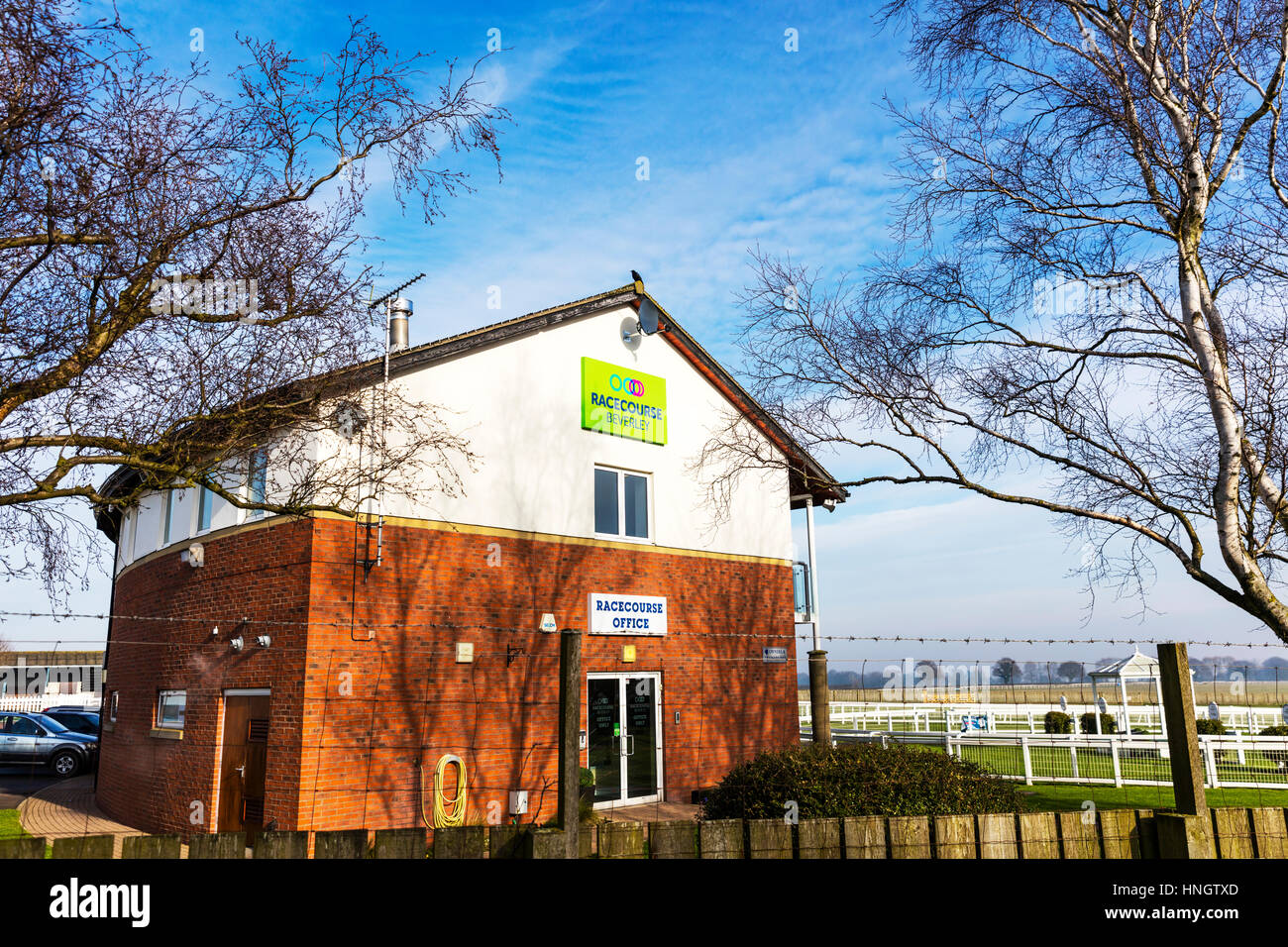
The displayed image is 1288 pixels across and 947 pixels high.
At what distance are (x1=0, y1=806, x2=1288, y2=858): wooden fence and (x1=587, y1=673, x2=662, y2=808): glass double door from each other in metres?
8.50

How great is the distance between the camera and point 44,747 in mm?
24344

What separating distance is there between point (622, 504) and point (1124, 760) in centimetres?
1139

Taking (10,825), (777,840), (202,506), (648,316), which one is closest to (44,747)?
(10,825)

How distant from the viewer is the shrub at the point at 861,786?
834 cm

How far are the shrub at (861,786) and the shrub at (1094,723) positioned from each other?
17.5 metres

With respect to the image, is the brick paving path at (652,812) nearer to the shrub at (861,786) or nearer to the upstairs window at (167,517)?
the shrub at (861,786)

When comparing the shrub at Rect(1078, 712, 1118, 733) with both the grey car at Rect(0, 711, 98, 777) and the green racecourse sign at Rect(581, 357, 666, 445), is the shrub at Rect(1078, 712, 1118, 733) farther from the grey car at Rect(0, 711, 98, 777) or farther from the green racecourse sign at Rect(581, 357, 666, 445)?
the grey car at Rect(0, 711, 98, 777)

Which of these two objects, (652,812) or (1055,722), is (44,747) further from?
(1055,722)

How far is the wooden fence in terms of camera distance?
18.4ft

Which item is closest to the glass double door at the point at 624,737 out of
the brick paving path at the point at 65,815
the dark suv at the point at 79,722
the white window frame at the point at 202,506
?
the white window frame at the point at 202,506
